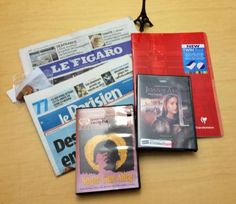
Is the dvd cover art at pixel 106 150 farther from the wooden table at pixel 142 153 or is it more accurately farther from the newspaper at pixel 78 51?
the newspaper at pixel 78 51

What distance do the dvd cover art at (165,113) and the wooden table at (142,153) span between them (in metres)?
0.03

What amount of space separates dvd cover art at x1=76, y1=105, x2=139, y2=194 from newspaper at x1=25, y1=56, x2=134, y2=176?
3 cm

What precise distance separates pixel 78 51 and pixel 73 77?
0.08 meters

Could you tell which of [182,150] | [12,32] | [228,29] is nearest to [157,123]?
[182,150]

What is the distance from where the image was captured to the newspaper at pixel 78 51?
2.32 ft

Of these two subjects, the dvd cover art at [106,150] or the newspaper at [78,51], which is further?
the newspaper at [78,51]

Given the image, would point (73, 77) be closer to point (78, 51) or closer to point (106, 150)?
point (78, 51)

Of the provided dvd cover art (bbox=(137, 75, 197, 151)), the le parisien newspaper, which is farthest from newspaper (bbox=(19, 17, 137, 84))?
dvd cover art (bbox=(137, 75, 197, 151))

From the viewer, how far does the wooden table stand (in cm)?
56

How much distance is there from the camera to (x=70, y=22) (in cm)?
79

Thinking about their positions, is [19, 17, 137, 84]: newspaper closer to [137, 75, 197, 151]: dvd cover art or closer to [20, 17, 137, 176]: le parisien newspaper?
[20, 17, 137, 176]: le parisien newspaper

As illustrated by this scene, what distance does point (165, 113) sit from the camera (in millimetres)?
615

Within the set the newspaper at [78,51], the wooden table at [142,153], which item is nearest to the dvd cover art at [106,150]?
the wooden table at [142,153]

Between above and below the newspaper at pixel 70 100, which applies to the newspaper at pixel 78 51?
above
